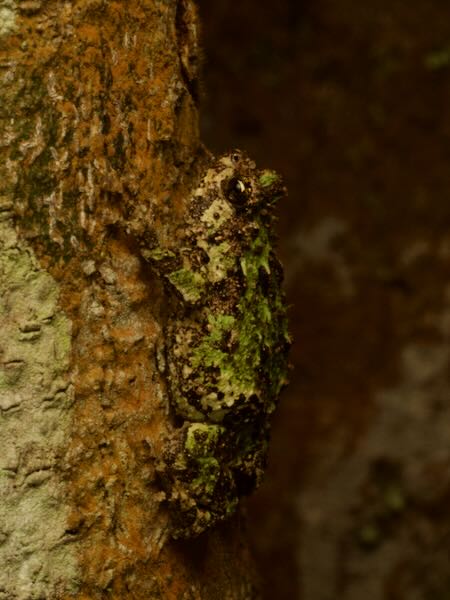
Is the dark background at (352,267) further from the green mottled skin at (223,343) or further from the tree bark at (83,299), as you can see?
the tree bark at (83,299)

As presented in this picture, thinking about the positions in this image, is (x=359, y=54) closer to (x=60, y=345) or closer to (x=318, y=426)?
(x=318, y=426)

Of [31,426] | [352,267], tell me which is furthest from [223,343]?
[352,267]

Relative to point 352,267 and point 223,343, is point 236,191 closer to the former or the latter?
point 223,343

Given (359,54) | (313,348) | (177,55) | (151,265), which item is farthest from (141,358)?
→ (359,54)

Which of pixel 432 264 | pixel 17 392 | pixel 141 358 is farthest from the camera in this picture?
pixel 432 264

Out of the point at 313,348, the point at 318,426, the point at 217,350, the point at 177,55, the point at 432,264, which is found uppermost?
the point at 177,55

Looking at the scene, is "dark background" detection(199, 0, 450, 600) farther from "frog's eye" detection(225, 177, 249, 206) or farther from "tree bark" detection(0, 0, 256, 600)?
"tree bark" detection(0, 0, 256, 600)

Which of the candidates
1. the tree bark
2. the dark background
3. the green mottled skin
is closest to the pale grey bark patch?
the tree bark
